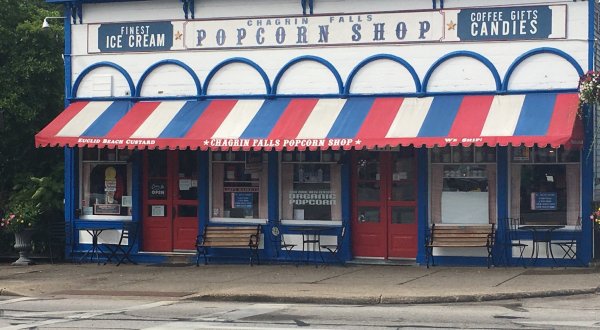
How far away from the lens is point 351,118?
17.2 metres

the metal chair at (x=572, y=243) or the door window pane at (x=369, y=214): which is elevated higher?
the door window pane at (x=369, y=214)

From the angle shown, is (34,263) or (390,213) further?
(34,263)

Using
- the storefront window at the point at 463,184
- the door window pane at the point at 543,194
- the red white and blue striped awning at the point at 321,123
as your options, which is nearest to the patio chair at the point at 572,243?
the door window pane at the point at 543,194

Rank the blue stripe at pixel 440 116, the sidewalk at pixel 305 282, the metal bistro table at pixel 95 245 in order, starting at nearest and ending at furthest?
1. the sidewalk at pixel 305 282
2. the blue stripe at pixel 440 116
3. the metal bistro table at pixel 95 245

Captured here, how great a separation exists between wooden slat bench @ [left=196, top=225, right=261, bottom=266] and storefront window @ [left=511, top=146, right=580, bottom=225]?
497 cm

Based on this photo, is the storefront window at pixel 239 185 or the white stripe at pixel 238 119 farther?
the storefront window at pixel 239 185

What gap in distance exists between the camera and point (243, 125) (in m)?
17.6

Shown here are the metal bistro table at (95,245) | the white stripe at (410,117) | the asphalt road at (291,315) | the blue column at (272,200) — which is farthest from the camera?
the metal bistro table at (95,245)

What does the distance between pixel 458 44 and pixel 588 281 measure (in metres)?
5.10

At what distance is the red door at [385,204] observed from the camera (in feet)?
58.3

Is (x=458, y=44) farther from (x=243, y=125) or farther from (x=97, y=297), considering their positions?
(x=97, y=297)


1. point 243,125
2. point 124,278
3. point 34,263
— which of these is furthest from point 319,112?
point 34,263

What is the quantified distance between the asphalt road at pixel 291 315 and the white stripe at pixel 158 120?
465 centimetres

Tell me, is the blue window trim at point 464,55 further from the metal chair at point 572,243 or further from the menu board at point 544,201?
the metal chair at point 572,243
